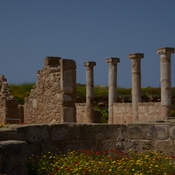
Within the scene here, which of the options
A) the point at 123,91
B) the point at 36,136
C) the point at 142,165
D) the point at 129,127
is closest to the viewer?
the point at 142,165

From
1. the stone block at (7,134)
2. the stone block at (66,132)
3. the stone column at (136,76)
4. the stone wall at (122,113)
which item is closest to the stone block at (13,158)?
the stone block at (7,134)

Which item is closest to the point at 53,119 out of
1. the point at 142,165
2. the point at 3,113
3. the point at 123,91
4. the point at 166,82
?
the point at 3,113

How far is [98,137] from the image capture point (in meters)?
6.26

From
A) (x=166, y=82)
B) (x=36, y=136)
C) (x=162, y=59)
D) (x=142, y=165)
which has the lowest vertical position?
(x=142, y=165)

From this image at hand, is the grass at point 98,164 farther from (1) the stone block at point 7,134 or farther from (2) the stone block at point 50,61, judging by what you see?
(2) the stone block at point 50,61

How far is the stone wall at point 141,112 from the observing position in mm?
17109

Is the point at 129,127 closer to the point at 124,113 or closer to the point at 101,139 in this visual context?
the point at 101,139

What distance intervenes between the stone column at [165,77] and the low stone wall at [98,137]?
34.4ft

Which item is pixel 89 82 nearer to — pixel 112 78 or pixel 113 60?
pixel 112 78

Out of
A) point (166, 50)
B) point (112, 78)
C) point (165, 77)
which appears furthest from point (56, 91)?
point (112, 78)

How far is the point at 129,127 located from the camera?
6.24m

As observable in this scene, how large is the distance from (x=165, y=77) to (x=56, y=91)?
25.3ft

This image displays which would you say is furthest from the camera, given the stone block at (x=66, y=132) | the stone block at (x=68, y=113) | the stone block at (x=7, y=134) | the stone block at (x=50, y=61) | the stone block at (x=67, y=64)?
the stone block at (x=50, y=61)

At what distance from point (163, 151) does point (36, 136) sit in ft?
6.81
